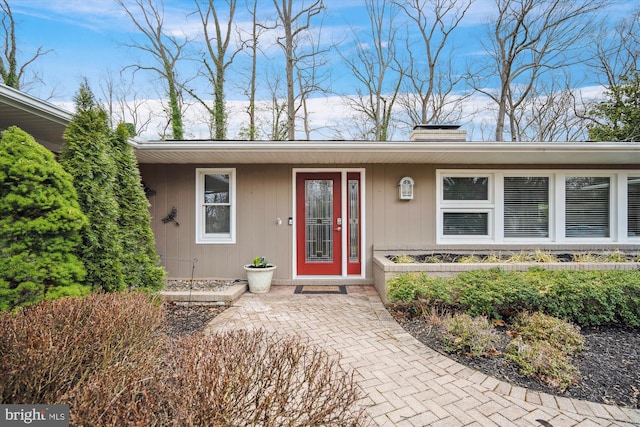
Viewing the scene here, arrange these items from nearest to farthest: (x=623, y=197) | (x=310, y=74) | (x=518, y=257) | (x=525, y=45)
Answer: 1. (x=518, y=257)
2. (x=623, y=197)
3. (x=525, y=45)
4. (x=310, y=74)

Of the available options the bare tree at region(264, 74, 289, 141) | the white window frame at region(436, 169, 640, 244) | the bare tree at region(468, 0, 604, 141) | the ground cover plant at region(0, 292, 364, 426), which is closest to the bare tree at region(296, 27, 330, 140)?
the bare tree at region(264, 74, 289, 141)

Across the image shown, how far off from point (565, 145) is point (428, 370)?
4165 mm

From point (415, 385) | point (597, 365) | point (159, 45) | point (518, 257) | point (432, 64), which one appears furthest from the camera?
point (432, 64)

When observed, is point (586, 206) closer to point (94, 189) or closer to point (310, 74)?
point (94, 189)

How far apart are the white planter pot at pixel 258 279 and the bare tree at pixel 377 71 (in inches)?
326

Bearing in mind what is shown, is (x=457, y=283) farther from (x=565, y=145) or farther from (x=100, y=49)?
(x=100, y=49)

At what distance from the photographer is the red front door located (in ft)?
18.4

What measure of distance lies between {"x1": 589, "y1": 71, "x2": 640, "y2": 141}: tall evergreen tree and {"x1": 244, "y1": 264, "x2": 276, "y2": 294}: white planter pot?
11.2 metres

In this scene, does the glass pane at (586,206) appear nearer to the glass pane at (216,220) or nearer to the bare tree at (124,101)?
the glass pane at (216,220)

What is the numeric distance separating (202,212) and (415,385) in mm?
4636

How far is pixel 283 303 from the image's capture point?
175 inches

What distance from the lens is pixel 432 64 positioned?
11.6m

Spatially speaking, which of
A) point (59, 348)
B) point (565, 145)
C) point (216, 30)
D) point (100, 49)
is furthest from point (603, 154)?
point (100, 49)

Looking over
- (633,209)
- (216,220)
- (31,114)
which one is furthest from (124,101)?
(633,209)
